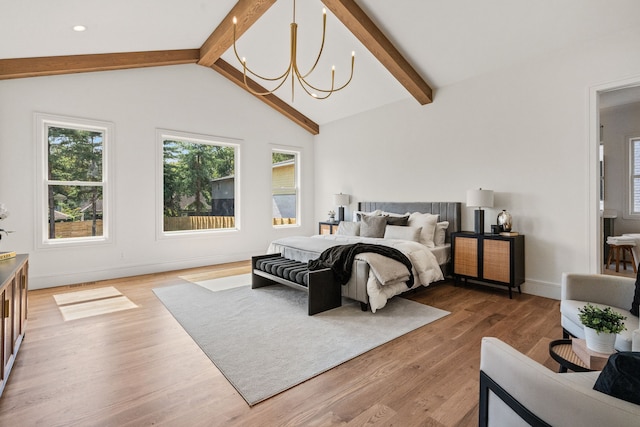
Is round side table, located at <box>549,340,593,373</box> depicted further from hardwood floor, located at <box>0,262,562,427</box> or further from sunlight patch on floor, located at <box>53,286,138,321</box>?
sunlight patch on floor, located at <box>53,286,138,321</box>

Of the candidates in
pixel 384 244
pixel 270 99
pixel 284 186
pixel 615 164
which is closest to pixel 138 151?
pixel 270 99

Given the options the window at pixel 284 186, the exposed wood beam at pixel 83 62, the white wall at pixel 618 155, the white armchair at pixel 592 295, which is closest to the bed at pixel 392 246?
the white armchair at pixel 592 295

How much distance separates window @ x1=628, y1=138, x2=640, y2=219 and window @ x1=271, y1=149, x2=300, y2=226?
6284 mm

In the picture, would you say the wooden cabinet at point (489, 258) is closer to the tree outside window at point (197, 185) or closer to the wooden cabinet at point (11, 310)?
the tree outside window at point (197, 185)

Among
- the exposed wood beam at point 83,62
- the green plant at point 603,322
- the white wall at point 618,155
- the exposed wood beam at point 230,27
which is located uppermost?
the exposed wood beam at point 230,27

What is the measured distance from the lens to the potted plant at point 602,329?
5.49 ft

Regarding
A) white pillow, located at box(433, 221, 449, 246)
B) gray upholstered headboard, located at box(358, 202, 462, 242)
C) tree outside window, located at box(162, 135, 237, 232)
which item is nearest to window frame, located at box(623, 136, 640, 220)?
gray upholstered headboard, located at box(358, 202, 462, 242)

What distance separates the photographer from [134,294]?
4.25 meters

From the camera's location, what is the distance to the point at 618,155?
5945 mm

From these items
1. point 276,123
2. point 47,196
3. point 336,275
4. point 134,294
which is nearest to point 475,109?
point 336,275

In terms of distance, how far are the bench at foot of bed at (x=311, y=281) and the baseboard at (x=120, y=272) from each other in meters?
2.22

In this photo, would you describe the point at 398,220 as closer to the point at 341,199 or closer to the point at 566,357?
the point at 341,199

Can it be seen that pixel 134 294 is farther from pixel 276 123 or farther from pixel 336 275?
pixel 276 123

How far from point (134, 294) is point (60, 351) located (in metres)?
1.65
